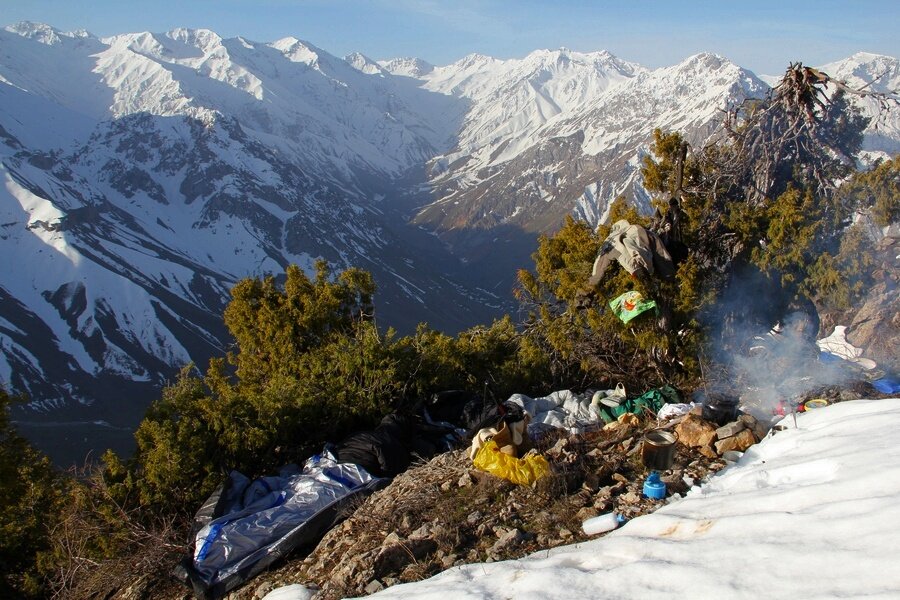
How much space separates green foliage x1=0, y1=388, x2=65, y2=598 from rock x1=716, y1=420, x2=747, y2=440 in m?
8.82

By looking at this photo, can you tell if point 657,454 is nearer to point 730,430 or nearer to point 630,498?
point 630,498

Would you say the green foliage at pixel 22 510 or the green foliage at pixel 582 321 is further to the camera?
the green foliage at pixel 582 321

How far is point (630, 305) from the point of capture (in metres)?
9.13

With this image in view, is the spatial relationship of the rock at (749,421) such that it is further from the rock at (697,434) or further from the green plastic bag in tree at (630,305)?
the green plastic bag in tree at (630,305)

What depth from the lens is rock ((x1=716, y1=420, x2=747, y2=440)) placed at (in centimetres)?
646

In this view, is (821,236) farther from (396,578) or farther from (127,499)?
(127,499)

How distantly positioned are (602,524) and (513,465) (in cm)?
135

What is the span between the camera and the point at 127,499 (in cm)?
802

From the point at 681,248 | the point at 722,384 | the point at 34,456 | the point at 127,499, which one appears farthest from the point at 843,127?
the point at 34,456

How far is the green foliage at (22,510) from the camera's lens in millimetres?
8961

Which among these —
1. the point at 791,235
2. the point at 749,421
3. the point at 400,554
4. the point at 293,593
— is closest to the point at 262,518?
the point at 293,593

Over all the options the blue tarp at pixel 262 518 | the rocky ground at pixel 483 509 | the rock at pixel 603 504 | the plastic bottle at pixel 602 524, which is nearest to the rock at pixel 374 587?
the rocky ground at pixel 483 509

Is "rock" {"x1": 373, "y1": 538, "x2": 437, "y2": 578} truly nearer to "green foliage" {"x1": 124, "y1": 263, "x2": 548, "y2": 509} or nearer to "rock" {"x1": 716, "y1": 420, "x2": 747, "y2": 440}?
"rock" {"x1": 716, "y1": 420, "x2": 747, "y2": 440}

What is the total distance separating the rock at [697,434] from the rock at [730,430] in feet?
0.19
